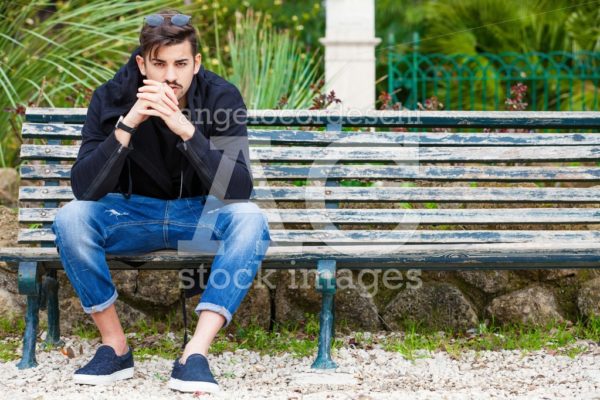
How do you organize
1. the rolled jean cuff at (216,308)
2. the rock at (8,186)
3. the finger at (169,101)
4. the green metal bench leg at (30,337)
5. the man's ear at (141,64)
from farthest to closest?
the rock at (8,186)
the green metal bench leg at (30,337)
the man's ear at (141,64)
the finger at (169,101)
the rolled jean cuff at (216,308)

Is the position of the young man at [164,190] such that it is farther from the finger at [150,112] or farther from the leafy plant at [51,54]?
the leafy plant at [51,54]

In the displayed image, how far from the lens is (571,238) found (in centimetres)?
417

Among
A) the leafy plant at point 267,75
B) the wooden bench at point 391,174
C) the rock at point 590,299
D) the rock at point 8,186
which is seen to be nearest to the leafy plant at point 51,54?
the rock at point 8,186

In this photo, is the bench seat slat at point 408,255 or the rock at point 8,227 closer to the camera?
the bench seat slat at point 408,255

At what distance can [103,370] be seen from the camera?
138 inches

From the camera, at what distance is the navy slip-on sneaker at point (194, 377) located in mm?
3291

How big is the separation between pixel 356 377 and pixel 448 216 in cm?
91

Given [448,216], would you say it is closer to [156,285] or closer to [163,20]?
[156,285]

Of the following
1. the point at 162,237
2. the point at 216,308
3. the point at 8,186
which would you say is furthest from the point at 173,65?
the point at 8,186

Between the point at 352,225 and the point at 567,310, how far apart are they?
1.07 meters

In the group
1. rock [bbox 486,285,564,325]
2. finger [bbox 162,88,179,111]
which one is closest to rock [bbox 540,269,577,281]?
rock [bbox 486,285,564,325]

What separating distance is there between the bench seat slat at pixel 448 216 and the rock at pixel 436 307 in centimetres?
38

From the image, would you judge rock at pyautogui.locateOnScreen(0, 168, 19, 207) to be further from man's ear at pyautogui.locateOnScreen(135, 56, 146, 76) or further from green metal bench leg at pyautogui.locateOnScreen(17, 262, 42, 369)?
man's ear at pyautogui.locateOnScreen(135, 56, 146, 76)

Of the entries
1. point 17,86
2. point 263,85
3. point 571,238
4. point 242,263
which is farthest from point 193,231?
point 17,86
